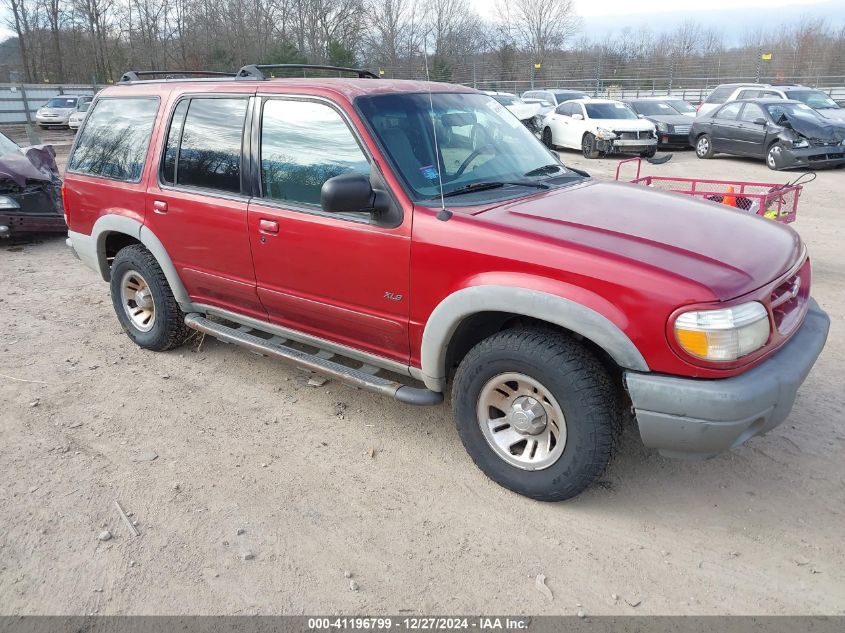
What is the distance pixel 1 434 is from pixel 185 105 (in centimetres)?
239

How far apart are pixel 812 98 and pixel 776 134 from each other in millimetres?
4416

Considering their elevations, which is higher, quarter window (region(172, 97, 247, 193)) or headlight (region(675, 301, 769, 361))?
quarter window (region(172, 97, 247, 193))

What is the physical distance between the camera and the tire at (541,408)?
2.89 metres

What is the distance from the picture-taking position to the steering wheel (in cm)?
360

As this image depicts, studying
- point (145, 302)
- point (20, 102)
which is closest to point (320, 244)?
point (145, 302)

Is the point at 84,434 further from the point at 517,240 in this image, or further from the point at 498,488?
the point at 517,240

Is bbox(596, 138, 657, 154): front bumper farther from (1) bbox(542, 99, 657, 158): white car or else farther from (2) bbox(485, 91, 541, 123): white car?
(2) bbox(485, 91, 541, 123): white car

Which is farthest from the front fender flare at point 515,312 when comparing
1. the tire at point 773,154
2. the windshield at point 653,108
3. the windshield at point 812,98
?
the windshield at point 653,108

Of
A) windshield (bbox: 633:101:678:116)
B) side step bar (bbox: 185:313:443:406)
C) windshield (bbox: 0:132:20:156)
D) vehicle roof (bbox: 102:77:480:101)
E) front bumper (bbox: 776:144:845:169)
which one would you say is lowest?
side step bar (bbox: 185:313:443:406)

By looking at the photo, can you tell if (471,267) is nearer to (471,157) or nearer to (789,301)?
(471,157)

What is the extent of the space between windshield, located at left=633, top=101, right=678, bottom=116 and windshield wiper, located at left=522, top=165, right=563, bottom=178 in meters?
16.8

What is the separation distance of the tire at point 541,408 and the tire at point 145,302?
260 cm

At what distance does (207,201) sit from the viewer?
13.6ft

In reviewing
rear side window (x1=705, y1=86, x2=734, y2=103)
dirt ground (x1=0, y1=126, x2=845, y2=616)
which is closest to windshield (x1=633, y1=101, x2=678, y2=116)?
rear side window (x1=705, y1=86, x2=734, y2=103)
